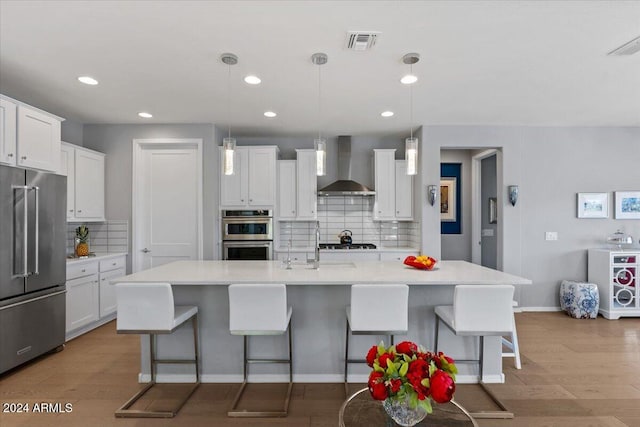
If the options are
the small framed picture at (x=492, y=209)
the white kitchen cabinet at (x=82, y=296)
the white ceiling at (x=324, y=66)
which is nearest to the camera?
the white ceiling at (x=324, y=66)

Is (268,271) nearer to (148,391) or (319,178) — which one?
(148,391)

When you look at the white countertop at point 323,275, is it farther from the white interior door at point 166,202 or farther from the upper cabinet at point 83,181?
the upper cabinet at point 83,181

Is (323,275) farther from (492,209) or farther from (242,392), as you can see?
(492,209)

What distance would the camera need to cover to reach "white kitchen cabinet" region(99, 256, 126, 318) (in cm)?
425

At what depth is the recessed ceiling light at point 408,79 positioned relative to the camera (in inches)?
123

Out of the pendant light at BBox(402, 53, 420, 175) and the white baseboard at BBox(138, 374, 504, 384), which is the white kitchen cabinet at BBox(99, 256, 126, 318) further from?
the pendant light at BBox(402, 53, 420, 175)

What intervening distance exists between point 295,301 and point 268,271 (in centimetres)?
35

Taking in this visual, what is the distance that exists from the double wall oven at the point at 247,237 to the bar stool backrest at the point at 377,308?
106 inches

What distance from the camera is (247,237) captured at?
4965 millimetres

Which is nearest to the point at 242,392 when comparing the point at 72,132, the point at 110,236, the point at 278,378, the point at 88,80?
the point at 278,378

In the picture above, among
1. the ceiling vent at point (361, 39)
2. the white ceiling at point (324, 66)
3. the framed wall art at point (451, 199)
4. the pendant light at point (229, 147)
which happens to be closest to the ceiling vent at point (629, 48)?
the white ceiling at point (324, 66)

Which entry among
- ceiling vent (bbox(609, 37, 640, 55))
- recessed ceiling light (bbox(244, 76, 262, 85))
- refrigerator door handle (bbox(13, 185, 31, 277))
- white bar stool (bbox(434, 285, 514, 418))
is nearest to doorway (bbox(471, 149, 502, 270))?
ceiling vent (bbox(609, 37, 640, 55))

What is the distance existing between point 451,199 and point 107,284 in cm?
559

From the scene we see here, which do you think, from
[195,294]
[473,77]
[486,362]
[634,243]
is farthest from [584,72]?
[195,294]
